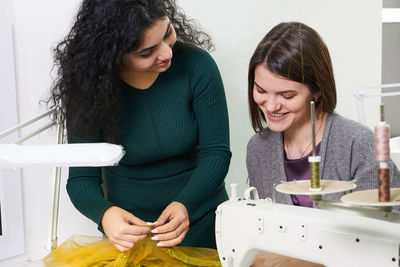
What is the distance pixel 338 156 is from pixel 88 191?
54 centimetres

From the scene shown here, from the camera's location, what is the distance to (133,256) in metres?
0.95

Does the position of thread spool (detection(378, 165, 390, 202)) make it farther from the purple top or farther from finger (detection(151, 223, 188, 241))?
finger (detection(151, 223, 188, 241))

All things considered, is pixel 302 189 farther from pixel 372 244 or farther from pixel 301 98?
pixel 301 98

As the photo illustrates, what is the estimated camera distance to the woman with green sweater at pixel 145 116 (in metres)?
0.96

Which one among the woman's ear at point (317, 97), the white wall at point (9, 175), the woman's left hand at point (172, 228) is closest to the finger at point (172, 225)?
the woman's left hand at point (172, 228)

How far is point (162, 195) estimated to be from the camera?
1172 mm

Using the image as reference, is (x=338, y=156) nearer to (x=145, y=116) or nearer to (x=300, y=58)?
(x=300, y=58)

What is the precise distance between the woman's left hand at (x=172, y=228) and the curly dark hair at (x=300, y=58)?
0.29 meters

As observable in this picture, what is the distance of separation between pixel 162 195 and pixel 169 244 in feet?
0.80

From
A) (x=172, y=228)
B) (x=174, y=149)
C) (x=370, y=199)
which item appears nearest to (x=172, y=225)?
(x=172, y=228)

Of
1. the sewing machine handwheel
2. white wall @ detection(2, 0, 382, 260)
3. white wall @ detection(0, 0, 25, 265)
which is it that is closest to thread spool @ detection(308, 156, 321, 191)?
the sewing machine handwheel

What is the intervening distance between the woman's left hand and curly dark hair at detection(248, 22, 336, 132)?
29 centimetres

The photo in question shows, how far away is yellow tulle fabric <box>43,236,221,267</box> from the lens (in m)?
0.94

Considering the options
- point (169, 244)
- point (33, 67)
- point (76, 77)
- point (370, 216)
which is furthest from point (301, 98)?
point (33, 67)
